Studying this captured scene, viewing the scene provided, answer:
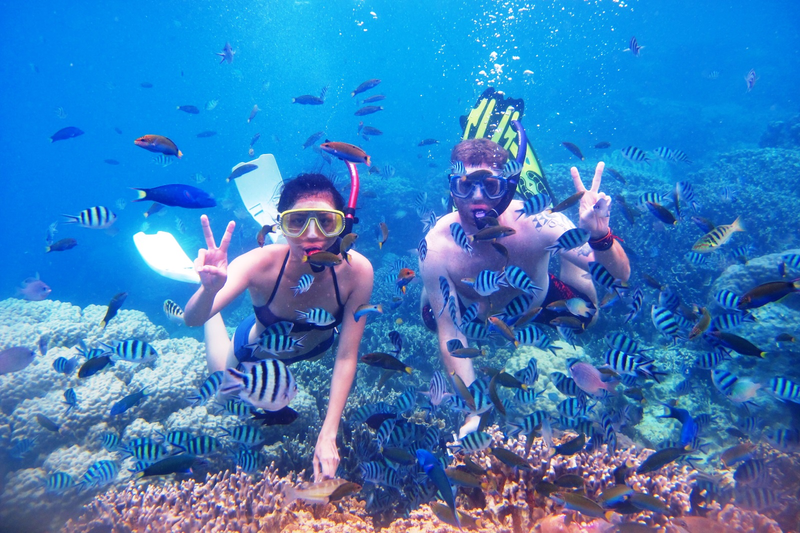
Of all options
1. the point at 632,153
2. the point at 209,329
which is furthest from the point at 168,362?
the point at 632,153

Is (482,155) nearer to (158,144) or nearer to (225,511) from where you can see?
(158,144)

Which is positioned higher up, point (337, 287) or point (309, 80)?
point (309, 80)

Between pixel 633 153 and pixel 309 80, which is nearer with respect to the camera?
pixel 633 153

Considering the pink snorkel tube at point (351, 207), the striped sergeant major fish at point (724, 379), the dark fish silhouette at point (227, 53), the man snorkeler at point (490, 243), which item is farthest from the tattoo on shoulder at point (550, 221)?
the dark fish silhouette at point (227, 53)

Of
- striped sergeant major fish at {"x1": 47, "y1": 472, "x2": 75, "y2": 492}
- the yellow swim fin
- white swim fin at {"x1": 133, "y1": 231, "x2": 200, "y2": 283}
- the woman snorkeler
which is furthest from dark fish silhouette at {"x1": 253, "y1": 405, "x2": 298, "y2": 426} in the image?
the yellow swim fin

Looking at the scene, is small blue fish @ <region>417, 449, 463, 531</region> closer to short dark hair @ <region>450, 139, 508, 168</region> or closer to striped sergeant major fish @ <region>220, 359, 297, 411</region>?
striped sergeant major fish @ <region>220, 359, 297, 411</region>

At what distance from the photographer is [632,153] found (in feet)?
20.0

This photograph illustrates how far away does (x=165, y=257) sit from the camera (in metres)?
7.25

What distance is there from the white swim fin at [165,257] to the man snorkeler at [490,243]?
5.18m

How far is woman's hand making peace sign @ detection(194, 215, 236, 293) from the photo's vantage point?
275 cm

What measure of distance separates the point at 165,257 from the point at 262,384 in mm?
6658

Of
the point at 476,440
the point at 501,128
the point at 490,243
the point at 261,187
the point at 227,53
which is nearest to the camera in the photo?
the point at 476,440

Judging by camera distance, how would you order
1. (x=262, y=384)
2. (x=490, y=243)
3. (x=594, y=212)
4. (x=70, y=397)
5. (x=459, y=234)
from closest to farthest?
(x=262, y=384), (x=594, y=212), (x=459, y=234), (x=490, y=243), (x=70, y=397)

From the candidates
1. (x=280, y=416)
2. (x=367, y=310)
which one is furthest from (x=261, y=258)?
(x=280, y=416)
